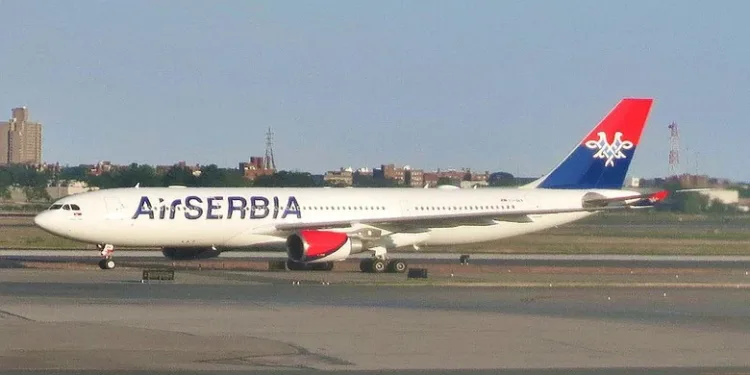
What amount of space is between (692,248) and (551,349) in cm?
4168

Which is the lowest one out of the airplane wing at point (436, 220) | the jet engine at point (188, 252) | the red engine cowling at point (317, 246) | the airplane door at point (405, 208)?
the jet engine at point (188, 252)

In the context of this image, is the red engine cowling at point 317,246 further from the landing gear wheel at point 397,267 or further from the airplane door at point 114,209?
the airplane door at point 114,209

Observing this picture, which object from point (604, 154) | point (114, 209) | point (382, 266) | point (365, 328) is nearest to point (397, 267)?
point (382, 266)

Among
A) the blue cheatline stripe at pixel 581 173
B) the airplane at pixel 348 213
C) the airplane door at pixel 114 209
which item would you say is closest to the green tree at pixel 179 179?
the airplane at pixel 348 213

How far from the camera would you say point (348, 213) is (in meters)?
45.4

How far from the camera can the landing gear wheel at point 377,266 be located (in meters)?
42.8

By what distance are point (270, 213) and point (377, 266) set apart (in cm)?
407

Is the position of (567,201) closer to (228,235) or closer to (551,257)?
(551,257)

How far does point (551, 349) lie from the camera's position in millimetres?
20406

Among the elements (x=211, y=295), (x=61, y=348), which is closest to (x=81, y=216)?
(x=211, y=295)

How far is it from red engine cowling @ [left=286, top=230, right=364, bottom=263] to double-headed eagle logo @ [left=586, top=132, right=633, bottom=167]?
12.8 metres

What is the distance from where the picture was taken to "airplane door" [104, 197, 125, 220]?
4188 cm

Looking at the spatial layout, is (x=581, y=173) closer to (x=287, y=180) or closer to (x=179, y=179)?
(x=287, y=180)

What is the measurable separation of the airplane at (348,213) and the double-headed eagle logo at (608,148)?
0.13 feet
